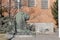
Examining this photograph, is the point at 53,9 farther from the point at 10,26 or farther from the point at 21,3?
the point at 10,26

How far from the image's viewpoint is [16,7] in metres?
26.1

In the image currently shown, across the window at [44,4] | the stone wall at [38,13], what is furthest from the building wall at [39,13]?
the window at [44,4]

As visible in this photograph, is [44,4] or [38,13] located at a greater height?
[44,4]

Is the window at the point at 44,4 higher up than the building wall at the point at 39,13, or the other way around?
the window at the point at 44,4

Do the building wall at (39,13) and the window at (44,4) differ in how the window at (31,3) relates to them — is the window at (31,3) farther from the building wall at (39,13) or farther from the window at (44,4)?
the window at (44,4)

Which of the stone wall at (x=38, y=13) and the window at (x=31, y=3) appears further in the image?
the window at (x=31, y=3)

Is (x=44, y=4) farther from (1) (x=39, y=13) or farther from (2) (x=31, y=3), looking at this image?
(2) (x=31, y=3)

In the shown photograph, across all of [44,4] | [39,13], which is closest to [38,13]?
[39,13]

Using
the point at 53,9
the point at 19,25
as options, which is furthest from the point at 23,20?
the point at 53,9

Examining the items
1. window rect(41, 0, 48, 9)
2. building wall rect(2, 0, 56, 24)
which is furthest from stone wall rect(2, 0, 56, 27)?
window rect(41, 0, 48, 9)

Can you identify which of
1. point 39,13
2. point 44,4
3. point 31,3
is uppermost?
point 31,3

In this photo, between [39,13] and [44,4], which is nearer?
[39,13]

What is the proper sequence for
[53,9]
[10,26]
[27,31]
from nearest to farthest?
1. [27,31]
2. [10,26]
3. [53,9]

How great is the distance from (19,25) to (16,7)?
9.90m
